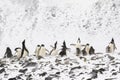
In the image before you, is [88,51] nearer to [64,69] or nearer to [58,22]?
[64,69]

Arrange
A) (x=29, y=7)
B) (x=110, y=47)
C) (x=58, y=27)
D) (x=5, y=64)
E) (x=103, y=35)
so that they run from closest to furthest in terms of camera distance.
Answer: (x=5, y=64) < (x=110, y=47) < (x=103, y=35) < (x=58, y=27) < (x=29, y=7)

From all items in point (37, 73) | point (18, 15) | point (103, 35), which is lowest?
point (37, 73)

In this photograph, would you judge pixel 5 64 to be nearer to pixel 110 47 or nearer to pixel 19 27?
pixel 110 47

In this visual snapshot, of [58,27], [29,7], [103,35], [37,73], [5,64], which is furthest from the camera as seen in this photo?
[29,7]

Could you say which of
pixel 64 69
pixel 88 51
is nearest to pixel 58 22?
pixel 88 51

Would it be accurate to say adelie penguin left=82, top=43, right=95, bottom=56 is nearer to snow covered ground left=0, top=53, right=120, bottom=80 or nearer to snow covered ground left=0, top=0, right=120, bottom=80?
snow covered ground left=0, top=53, right=120, bottom=80

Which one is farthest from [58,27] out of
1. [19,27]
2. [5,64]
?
[5,64]

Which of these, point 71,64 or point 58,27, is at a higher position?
A: point 58,27

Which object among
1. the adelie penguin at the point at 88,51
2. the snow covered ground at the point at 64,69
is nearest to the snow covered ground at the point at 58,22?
the adelie penguin at the point at 88,51

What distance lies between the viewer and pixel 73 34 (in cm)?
3425

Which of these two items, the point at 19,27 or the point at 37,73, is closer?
the point at 37,73

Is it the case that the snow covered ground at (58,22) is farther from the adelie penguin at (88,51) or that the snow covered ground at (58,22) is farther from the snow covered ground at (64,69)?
the snow covered ground at (64,69)

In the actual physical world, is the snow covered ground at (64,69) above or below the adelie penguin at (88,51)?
below

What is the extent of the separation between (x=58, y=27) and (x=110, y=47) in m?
10.1
